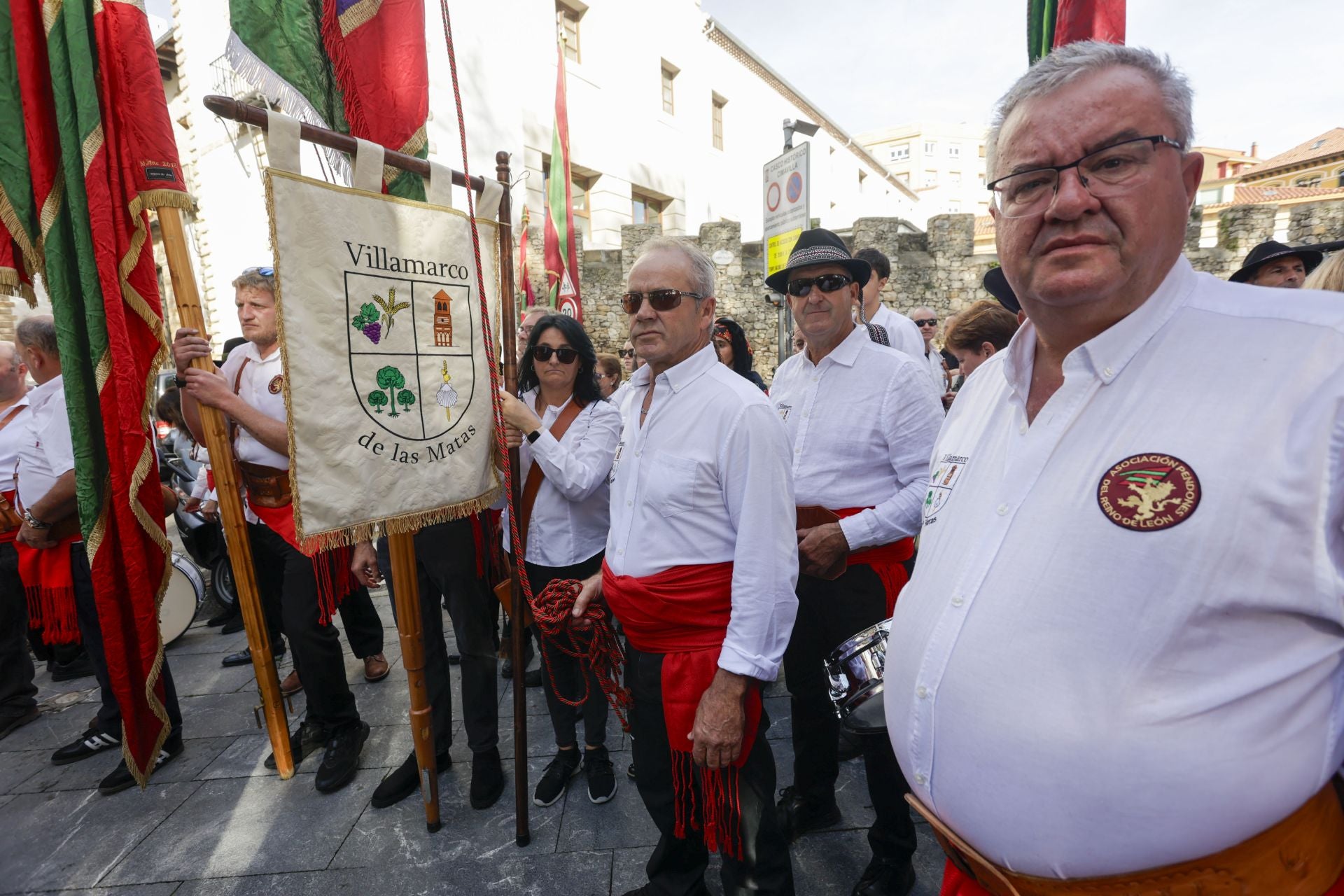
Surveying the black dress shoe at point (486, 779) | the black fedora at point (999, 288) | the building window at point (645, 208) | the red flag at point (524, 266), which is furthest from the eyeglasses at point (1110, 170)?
the building window at point (645, 208)

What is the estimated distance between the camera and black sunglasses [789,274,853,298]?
96.0 inches

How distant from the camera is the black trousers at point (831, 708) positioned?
2.09 m

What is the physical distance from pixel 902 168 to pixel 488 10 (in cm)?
4865

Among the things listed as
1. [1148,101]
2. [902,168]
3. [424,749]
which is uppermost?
[902,168]

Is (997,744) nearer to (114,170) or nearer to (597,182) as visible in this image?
(114,170)

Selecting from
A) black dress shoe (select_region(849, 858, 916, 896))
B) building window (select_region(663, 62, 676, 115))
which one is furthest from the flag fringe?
building window (select_region(663, 62, 676, 115))

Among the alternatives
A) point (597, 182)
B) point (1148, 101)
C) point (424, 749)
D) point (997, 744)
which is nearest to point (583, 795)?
point (424, 749)

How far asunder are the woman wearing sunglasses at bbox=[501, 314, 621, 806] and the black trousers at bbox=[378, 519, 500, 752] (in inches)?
8.9

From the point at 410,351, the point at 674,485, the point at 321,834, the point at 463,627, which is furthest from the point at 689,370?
the point at 321,834

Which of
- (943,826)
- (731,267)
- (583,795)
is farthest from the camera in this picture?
(731,267)

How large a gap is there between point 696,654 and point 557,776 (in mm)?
Result: 1424

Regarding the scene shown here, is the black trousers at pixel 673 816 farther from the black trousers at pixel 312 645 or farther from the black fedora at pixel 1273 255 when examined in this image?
the black fedora at pixel 1273 255

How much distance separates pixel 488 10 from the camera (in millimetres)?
10172

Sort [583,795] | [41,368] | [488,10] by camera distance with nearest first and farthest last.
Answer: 1. [583,795]
2. [41,368]
3. [488,10]
